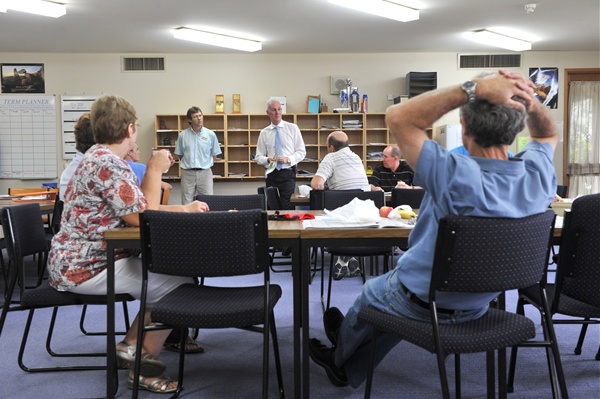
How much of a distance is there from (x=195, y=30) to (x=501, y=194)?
6.40 metres

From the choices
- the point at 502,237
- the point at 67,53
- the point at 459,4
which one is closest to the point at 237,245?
the point at 502,237

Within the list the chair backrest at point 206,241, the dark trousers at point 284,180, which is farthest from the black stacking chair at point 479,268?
the dark trousers at point 284,180

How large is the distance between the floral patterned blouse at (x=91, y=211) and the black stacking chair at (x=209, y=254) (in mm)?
304

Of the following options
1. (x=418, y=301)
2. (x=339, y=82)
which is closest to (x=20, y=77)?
(x=339, y=82)

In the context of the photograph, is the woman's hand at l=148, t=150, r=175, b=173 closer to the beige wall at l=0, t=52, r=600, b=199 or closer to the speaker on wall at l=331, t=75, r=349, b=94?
the beige wall at l=0, t=52, r=600, b=199

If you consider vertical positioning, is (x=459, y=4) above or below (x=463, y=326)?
above

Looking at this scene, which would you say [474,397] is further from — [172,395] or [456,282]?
[172,395]

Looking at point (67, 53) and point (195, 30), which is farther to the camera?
point (67, 53)

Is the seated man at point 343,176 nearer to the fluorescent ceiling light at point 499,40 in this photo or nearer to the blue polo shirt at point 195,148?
the blue polo shirt at point 195,148

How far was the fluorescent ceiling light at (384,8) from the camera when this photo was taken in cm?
588

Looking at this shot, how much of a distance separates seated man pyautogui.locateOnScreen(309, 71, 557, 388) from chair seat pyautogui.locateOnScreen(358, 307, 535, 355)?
0.05 metres

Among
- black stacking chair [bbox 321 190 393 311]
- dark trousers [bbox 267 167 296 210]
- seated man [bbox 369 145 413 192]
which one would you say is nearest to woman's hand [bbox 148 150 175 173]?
black stacking chair [bbox 321 190 393 311]

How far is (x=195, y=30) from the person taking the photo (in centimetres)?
723

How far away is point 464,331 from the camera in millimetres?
1637
